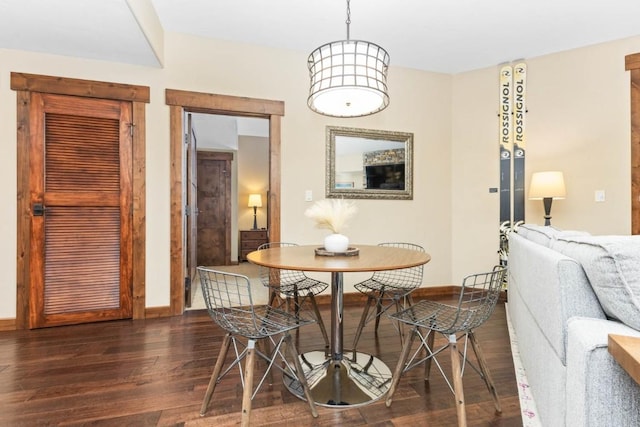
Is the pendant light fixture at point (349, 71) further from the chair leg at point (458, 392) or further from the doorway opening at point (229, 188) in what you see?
the doorway opening at point (229, 188)

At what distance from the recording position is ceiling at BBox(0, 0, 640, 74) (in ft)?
7.86

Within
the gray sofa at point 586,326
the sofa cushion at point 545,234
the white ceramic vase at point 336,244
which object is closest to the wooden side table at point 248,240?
the white ceramic vase at point 336,244

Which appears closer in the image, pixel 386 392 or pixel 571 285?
pixel 571 285

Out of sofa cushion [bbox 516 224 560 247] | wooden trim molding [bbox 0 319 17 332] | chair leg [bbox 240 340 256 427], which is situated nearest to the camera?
chair leg [bbox 240 340 256 427]

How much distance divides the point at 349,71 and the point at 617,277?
56.7 inches

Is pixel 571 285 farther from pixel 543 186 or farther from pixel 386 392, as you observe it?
pixel 543 186

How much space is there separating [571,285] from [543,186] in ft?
8.71

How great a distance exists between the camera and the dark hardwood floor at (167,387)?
5.27ft

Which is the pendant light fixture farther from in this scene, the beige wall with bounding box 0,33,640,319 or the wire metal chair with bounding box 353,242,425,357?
the beige wall with bounding box 0,33,640,319

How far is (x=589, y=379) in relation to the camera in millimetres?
865

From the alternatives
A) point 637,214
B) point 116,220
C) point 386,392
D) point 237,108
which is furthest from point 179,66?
point 637,214

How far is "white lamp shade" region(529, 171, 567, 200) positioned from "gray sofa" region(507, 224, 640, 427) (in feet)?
7.25

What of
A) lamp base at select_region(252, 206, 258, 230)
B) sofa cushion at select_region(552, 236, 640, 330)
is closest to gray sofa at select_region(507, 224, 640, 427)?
sofa cushion at select_region(552, 236, 640, 330)

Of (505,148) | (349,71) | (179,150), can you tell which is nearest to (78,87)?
(179,150)
